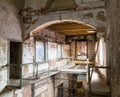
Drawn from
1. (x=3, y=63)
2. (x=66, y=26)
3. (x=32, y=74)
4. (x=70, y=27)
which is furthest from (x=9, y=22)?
(x=70, y=27)

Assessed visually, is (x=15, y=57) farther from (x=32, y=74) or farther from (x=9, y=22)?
(x=9, y=22)

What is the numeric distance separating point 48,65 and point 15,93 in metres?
3.23

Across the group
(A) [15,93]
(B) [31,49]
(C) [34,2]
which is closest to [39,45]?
(B) [31,49]

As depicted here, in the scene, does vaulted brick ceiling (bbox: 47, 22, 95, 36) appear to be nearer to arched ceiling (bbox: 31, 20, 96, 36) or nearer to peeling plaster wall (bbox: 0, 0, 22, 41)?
arched ceiling (bbox: 31, 20, 96, 36)

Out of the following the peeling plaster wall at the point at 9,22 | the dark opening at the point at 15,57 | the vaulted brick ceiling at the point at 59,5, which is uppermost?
the vaulted brick ceiling at the point at 59,5

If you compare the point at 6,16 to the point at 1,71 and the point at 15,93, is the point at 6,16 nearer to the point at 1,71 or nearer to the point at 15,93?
the point at 1,71

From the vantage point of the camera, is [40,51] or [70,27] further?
[70,27]

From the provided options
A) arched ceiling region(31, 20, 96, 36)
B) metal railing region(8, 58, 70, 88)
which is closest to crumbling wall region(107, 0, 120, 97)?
arched ceiling region(31, 20, 96, 36)

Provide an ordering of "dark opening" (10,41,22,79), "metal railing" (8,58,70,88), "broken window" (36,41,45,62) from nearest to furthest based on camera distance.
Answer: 1. "metal railing" (8,58,70,88)
2. "dark opening" (10,41,22,79)
3. "broken window" (36,41,45,62)

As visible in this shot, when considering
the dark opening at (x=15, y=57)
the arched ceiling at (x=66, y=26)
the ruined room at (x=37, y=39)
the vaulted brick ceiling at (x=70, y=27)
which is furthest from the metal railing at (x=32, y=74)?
the vaulted brick ceiling at (x=70, y=27)

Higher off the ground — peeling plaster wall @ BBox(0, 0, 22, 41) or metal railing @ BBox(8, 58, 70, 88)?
peeling plaster wall @ BBox(0, 0, 22, 41)

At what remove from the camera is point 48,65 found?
30.2 ft

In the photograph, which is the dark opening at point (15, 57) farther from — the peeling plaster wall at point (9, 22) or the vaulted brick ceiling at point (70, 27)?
the vaulted brick ceiling at point (70, 27)

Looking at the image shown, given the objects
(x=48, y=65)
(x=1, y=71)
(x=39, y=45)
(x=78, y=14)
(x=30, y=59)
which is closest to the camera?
(x=1, y=71)
